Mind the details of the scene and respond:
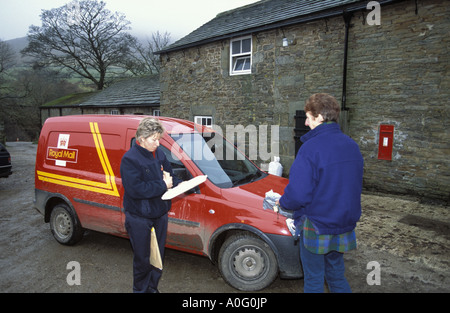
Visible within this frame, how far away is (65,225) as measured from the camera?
15.0 ft

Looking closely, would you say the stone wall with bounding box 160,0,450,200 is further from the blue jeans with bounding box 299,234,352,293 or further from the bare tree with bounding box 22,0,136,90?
the bare tree with bounding box 22,0,136,90

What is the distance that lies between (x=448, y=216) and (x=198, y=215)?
5526 mm

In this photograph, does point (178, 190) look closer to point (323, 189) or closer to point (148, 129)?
point (148, 129)

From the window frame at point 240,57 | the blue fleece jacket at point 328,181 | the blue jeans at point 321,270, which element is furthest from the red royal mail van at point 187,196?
the window frame at point 240,57

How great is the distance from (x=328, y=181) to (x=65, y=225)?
4.13m

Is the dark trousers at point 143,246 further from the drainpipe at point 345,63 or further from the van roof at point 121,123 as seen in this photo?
the drainpipe at point 345,63

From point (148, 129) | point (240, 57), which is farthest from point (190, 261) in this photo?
point (240, 57)

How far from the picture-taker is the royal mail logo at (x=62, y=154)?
4406 millimetres

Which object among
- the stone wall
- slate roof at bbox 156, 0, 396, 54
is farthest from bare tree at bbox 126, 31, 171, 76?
the stone wall

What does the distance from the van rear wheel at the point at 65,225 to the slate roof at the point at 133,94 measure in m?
11.3

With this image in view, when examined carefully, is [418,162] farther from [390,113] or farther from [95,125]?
[95,125]

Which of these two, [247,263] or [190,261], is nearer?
[247,263]

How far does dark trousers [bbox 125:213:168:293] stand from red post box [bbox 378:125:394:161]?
6.83 metres

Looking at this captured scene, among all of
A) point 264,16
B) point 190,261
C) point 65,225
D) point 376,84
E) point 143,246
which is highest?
point 264,16
